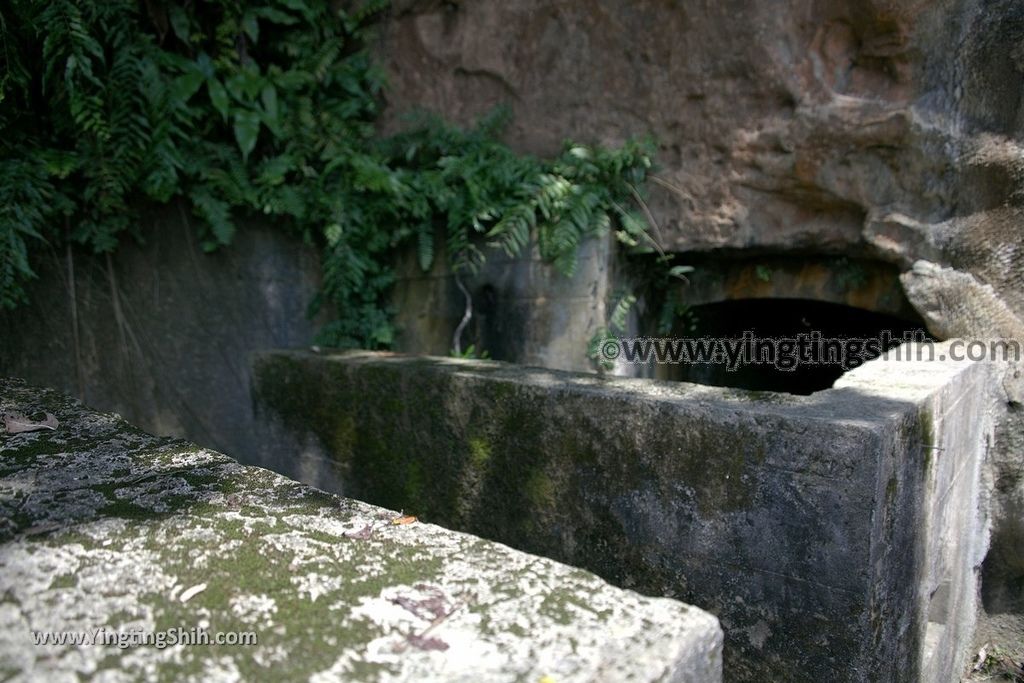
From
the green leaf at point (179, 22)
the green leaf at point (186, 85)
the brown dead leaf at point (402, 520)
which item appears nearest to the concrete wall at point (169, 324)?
the green leaf at point (186, 85)

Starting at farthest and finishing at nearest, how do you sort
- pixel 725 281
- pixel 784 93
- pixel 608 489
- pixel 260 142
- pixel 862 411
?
pixel 260 142
pixel 725 281
pixel 784 93
pixel 608 489
pixel 862 411

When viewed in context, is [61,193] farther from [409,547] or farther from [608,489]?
[409,547]

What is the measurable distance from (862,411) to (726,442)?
42 centimetres

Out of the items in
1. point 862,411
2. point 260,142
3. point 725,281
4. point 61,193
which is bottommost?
point 862,411

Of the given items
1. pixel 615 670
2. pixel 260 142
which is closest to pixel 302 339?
pixel 260 142

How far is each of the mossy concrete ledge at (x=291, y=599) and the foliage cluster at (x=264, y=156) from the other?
10.7ft

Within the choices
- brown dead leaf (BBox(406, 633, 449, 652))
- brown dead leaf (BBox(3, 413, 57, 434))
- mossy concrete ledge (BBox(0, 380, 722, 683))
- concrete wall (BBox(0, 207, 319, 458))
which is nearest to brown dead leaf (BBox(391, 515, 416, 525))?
mossy concrete ledge (BBox(0, 380, 722, 683))

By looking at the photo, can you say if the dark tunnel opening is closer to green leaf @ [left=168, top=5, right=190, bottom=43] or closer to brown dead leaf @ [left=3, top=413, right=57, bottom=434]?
brown dead leaf @ [left=3, top=413, right=57, bottom=434]

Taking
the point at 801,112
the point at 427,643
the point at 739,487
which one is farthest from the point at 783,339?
the point at 427,643

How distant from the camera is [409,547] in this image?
136 cm

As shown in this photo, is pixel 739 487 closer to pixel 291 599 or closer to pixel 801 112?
pixel 291 599

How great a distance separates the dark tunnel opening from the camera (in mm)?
5078

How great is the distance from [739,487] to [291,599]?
5.12 ft

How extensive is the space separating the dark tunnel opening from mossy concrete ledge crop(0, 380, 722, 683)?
381 centimetres
